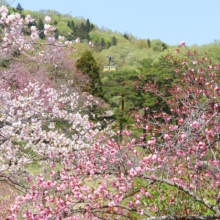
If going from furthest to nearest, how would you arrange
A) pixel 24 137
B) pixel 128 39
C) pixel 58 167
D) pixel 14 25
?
1. pixel 128 39
2. pixel 58 167
3. pixel 24 137
4. pixel 14 25

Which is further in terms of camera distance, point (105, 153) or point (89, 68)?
point (89, 68)

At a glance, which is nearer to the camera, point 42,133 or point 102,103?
point 42,133

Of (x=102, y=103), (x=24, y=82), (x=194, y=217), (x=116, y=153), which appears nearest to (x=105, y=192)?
(x=116, y=153)

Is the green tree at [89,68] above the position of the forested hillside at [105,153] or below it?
above

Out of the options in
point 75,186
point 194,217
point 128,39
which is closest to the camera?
point 194,217

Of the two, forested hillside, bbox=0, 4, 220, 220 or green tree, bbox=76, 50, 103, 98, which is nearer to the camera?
forested hillside, bbox=0, 4, 220, 220

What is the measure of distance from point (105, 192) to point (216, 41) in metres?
62.5

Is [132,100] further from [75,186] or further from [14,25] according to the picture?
[75,186]

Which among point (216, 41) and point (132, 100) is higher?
point (216, 41)

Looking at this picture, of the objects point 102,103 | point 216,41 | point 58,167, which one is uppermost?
point 216,41

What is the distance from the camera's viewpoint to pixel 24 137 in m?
7.60

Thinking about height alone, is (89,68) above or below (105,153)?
above

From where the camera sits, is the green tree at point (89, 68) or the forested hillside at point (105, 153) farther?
the green tree at point (89, 68)

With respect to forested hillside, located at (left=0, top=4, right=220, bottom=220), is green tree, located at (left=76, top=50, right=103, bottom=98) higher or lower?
higher
